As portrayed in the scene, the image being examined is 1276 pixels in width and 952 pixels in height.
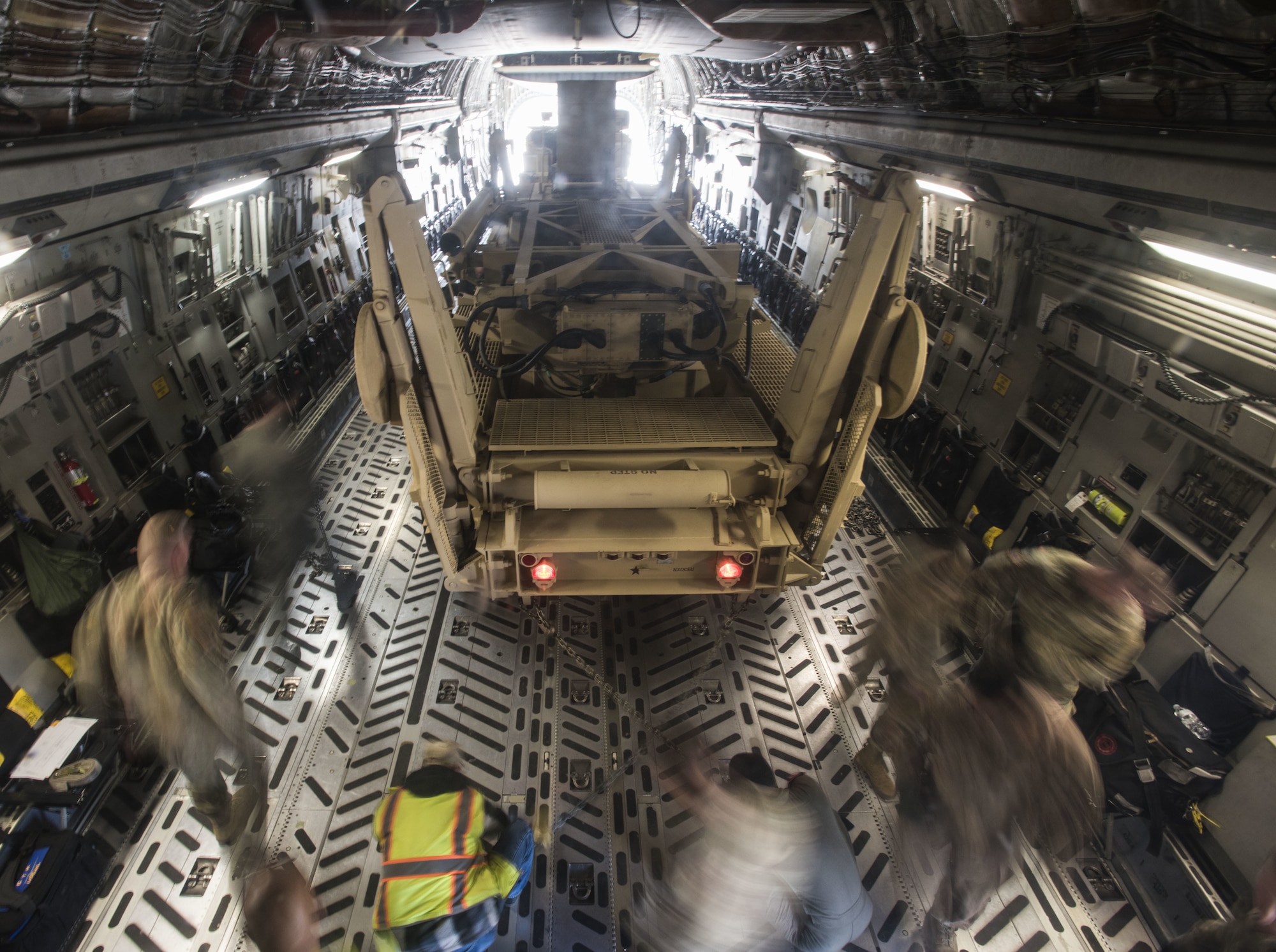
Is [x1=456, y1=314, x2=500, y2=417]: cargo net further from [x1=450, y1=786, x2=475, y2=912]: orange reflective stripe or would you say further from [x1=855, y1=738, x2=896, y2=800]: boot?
[x1=855, y1=738, x2=896, y2=800]: boot

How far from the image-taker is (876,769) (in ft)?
12.4

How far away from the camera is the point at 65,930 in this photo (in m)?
3.00

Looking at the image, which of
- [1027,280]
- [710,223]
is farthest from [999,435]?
[710,223]

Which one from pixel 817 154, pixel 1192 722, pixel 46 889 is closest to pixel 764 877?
pixel 1192 722

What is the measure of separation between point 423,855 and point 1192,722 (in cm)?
437

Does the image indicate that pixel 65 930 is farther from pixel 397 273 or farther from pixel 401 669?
pixel 397 273

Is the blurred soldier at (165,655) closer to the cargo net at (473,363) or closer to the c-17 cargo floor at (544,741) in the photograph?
the c-17 cargo floor at (544,741)

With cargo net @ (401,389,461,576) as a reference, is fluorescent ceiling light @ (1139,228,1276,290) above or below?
above

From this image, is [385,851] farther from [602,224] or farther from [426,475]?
[602,224]

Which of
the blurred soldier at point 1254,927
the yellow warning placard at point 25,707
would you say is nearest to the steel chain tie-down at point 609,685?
the blurred soldier at point 1254,927

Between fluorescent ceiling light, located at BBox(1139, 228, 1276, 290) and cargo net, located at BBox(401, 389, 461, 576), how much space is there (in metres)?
4.12

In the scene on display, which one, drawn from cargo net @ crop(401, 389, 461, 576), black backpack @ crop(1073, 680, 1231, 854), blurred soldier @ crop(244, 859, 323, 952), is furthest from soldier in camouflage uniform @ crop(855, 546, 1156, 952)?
blurred soldier @ crop(244, 859, 323, 952)

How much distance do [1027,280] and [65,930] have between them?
25.0 feet

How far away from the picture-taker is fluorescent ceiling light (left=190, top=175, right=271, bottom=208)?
17.1 feet
